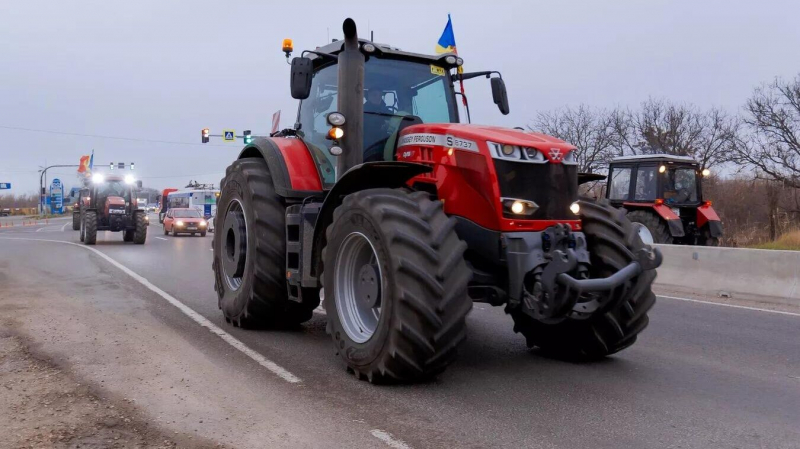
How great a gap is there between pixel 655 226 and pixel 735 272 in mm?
4250

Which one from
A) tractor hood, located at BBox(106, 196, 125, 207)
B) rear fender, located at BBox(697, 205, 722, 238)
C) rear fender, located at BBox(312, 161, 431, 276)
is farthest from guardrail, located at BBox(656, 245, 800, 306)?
tractor hood, located at BBox(106, 196, 125, 207)

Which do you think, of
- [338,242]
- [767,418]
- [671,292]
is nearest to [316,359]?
[338,242]

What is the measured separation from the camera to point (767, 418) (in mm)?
4586

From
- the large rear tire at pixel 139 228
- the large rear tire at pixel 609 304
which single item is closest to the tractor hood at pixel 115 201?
the large rear tire at pixel 139 228

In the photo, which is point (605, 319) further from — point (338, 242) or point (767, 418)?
point (338, 242)

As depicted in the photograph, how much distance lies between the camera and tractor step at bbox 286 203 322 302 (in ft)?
20.6

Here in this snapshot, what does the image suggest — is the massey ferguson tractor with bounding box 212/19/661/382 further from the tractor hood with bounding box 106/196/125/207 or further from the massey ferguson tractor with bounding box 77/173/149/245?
the tractor hood with bounding box 106/196/125/207

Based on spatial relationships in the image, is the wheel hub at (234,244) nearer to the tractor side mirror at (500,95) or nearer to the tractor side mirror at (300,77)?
the tractor side mirror at (300,77)

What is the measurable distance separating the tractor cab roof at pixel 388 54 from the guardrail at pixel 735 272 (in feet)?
22.1

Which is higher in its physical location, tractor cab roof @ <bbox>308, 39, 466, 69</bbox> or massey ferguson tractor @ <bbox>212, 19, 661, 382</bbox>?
tractor cab roof @ <bbox>308, 39, 466, 69</bbox>

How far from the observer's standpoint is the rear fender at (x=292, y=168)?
22.4ft

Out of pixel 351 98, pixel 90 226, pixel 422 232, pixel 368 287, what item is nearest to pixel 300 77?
pixel 351 98

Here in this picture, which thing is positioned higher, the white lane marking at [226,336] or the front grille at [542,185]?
the front grille at [542,185]

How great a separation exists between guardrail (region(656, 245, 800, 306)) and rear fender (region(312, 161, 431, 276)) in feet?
24.8
